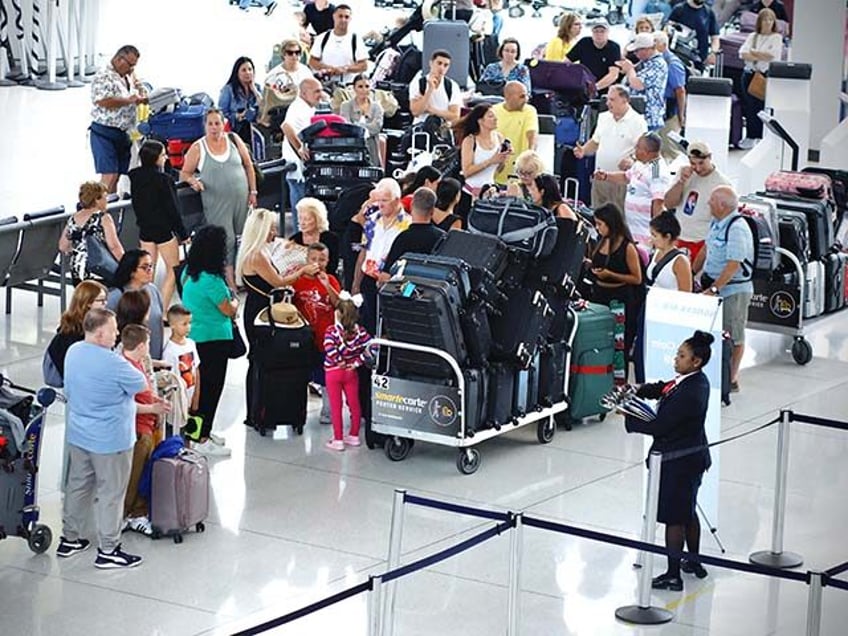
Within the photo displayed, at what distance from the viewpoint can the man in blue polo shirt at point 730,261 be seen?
44.6 feet

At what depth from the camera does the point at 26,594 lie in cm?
969

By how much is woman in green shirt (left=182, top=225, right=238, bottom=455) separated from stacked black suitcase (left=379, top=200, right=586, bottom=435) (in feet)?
3.27

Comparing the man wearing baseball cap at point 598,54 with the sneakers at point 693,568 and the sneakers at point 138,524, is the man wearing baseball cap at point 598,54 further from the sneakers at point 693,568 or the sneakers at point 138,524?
the sneakers at point 138,524

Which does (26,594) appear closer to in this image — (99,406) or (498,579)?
(99,406)

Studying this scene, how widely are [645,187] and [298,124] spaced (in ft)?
11.7

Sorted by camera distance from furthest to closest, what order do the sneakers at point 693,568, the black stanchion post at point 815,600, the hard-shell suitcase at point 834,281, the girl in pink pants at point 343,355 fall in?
the hard-shell suitcase at point 834,281
the girl in pink pants at point 343,355
the sneakers at point 693,568
the black stanchion post at point 815,600

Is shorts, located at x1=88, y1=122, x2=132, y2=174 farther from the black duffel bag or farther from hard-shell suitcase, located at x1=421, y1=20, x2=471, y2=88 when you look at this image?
the black duffel bag

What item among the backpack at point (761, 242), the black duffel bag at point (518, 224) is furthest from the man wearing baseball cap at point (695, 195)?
the black duffel bag at point (518, 224)

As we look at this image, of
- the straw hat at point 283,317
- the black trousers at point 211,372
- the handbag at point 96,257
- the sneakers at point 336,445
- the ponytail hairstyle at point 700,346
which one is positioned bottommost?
the sneakers at point 336,445

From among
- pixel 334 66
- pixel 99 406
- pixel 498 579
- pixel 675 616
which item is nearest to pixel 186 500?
pixel 99 406

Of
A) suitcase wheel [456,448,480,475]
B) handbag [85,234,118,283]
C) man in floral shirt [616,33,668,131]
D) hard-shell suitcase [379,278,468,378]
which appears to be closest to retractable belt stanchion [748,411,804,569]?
suitcase wheel [456,448,480,475]

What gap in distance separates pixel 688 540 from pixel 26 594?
3.52m

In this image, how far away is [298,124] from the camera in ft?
57.0

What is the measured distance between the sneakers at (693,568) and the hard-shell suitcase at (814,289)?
5.56 meters
